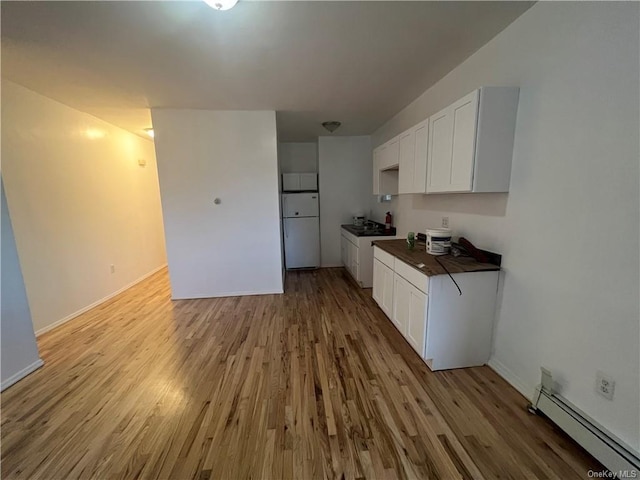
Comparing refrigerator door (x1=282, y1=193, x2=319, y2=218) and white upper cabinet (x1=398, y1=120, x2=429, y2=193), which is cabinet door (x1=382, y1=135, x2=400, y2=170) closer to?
white upper cabinet (x1=398, y1=120, x2=429, y2=193)

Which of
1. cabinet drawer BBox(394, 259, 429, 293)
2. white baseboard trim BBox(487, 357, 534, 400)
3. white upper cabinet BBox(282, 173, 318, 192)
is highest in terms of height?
white upper cabinet BBox(282, 173, 318, 192)

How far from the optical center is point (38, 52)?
6.55 ft

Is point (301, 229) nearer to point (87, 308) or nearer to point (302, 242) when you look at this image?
point (302, 242)

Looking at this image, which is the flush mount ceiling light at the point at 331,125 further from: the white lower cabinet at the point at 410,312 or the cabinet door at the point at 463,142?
the white lower cabinet at the point at 410,312

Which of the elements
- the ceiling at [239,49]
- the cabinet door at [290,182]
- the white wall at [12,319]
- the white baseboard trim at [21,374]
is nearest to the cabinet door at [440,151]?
the ceiling at [239,49]

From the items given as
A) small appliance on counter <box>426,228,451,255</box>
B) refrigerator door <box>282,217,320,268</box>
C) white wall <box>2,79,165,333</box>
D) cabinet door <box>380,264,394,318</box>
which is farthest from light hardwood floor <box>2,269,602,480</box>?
refrigerator door <box>282,217,320,268</box>

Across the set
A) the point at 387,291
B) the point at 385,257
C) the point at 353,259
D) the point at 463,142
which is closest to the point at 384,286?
the point at 387,291

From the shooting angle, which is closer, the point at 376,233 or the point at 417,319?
the point at 417,319

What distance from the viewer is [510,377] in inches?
75.5

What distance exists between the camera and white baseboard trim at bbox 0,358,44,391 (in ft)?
6.41

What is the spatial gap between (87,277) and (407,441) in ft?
13.6

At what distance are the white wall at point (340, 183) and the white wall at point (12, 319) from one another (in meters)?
3.98

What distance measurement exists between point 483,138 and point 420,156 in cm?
81

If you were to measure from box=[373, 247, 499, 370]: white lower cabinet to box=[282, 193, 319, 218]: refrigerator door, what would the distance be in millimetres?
2992
